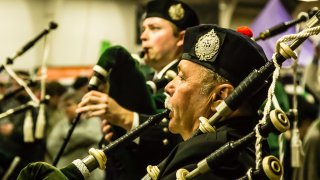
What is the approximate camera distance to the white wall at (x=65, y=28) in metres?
11.7

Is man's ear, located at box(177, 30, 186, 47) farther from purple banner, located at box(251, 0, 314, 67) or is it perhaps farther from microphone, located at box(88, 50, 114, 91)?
purple banner, located at box(251, 0, 314, 67)

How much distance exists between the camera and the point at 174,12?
11.1 ft

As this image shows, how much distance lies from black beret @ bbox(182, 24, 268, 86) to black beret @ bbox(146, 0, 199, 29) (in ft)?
3.95

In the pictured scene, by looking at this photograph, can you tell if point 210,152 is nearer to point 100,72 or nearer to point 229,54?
point 229,54

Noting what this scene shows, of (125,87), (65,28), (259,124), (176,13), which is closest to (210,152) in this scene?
(259,124)

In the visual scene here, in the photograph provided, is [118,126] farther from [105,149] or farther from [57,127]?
[57,127]

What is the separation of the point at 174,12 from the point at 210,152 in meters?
1.62

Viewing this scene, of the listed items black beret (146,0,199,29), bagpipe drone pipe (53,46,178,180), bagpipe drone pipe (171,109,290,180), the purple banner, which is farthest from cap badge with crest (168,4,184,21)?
bagpipe drone pipe (171,109,290,180)

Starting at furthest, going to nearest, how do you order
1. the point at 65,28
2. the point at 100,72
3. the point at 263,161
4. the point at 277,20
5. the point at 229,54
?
the point at 65,28 → the point at 277,20 → the point at 100,72 → the point at 229,54 → the point at 263,161

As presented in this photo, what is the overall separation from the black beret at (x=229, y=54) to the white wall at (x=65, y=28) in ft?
32.1

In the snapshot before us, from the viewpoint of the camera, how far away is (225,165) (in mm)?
1814

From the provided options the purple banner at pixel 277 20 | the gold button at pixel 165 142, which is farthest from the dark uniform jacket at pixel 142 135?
the purple banner at pixel 277 20

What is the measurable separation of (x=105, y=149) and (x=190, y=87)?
1.31ft

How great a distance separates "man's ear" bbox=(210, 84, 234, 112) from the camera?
2146 mm
